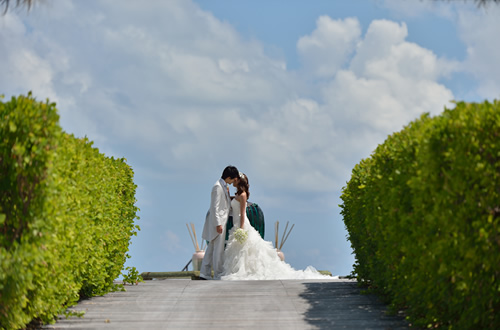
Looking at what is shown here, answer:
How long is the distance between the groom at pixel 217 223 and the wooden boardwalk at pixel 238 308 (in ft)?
9.72

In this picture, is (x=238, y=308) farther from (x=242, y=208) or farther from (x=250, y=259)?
(x=242, y=208)

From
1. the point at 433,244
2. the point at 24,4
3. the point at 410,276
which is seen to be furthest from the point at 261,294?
the point at 24,4

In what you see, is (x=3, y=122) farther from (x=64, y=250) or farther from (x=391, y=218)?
(x=391, y=218)

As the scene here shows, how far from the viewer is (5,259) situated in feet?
20.4

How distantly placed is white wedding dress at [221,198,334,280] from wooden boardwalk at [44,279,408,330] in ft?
8.85

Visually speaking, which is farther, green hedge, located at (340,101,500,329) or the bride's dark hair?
the bride's dark hair

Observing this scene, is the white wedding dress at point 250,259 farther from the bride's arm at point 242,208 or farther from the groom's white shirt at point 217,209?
the groom's white shirt at point 217,209

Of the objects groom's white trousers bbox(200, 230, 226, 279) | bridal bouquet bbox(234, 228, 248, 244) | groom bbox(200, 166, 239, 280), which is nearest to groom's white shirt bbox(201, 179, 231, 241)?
groom bbox(200, 166, 239, 280)

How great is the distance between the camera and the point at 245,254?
13.7 m

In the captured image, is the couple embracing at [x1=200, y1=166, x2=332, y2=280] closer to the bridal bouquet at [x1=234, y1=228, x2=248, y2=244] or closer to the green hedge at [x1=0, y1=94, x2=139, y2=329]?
the bridal bouquet at [x1=234, y1=228, x2=248, y2=244]

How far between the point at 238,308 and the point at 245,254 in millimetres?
5227

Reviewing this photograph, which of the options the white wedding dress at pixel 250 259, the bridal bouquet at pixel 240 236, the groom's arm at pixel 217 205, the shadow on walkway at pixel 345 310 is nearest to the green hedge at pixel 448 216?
the shadow on walkway at pixel 345 310

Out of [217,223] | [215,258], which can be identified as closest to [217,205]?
[217,223]

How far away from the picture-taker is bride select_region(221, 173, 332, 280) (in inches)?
535
